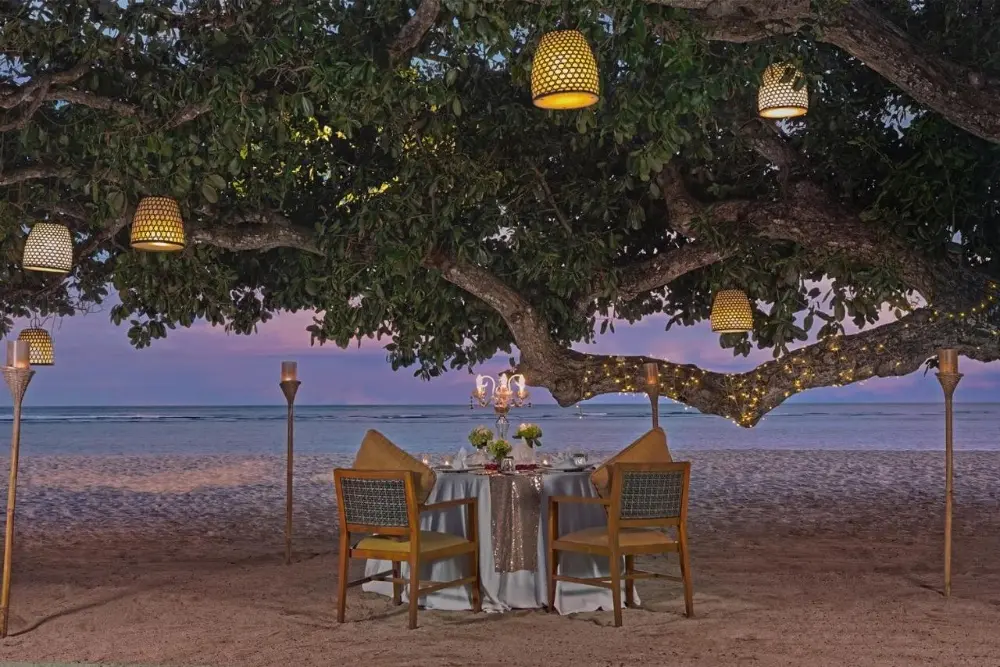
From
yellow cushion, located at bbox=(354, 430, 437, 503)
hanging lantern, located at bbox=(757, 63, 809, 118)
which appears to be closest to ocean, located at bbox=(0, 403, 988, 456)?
yellow cushion, located at bbox=(354, 430, 437, 503)

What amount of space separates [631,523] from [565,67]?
7.43 ft

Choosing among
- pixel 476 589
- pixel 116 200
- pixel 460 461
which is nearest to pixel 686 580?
pixel 476 589

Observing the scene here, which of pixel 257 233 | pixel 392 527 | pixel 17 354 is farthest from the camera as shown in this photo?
pixel 257 233

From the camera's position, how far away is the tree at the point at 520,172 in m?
5.13

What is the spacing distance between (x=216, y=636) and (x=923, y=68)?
15.1 ft

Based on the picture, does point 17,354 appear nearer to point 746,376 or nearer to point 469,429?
point 746,376

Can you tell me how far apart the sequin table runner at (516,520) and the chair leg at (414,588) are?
552 millimetres

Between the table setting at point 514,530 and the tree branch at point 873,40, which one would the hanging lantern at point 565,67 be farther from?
the table setting at point 514,530

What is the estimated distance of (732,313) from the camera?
24.7 feet

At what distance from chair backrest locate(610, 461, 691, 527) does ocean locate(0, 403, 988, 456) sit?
16.0 meters

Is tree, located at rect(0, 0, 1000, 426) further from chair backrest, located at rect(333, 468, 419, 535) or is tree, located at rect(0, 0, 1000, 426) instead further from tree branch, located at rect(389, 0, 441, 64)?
chair backrest, located at rect(333, 468, 419, 535)

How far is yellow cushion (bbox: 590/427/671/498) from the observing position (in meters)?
5.25

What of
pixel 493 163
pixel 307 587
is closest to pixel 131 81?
pixel 493 163

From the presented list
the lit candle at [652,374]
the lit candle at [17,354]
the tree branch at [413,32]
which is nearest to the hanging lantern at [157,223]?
the lit candle at [17,354]
